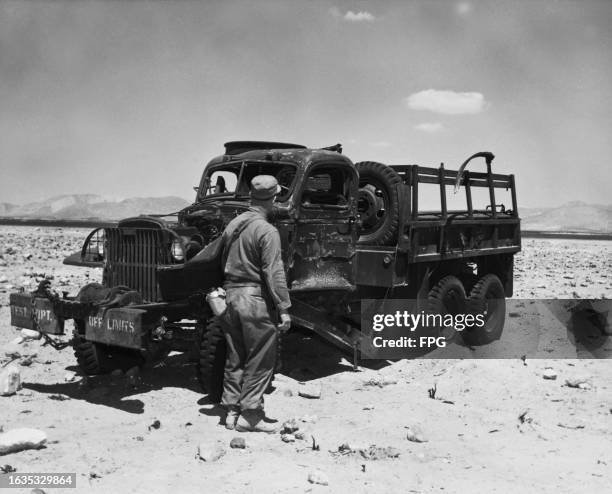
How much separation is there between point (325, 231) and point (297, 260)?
1.57 ft

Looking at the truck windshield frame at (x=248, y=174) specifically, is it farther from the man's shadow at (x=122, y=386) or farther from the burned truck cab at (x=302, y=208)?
the man's shadow at (x=122, y=386)

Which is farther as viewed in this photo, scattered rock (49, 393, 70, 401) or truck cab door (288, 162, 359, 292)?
truck cab door (288, 162, 359, 292)

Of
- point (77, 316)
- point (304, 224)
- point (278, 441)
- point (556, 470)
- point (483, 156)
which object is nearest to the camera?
point (556, 470)

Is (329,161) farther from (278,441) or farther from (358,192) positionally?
(278,441)

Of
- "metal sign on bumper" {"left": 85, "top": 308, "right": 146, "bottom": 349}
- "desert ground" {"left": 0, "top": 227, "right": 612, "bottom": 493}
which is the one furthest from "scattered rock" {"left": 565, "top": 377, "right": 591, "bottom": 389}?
"metal sign on bumper" {"left": 85, "top": 308, "right": 146, "bottom": 349}

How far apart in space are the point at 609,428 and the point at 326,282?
2.84 meters

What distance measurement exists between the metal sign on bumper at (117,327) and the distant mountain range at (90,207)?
119m

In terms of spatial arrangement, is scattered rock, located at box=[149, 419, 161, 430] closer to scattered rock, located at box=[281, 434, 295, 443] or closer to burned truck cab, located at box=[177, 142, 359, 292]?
scattered rock, located at box=[281, 434, 295, 443]

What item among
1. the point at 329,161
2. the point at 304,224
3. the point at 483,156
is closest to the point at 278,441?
the point at 304,224

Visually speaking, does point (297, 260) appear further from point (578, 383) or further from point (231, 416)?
point (578, 383)

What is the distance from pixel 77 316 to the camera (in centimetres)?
→ 546

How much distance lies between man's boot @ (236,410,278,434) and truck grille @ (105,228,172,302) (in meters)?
1.37

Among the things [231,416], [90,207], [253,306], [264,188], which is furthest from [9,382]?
[90,207]

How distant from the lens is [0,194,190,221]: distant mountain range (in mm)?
129875
